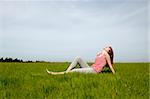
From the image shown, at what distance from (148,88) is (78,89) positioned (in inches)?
81.4

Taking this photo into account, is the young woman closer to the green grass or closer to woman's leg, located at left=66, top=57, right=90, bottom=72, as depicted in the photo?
woman's leg, located at left=66, top=57, right=90, bottom=72

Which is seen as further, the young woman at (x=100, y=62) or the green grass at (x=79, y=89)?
the young woman at (x=100, y=62)

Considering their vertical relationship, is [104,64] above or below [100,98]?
above

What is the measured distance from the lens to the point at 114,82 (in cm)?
984

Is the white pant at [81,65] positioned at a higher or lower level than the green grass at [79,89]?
higher

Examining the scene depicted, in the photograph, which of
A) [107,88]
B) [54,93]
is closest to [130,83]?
[107,88]

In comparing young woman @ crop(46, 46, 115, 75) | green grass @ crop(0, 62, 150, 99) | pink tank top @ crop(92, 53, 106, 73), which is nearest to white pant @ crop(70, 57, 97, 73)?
young woman @ crop(46, 46, 115, 75)

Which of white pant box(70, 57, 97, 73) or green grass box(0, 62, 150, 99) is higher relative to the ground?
white pant box(70, 57, 97, 73)

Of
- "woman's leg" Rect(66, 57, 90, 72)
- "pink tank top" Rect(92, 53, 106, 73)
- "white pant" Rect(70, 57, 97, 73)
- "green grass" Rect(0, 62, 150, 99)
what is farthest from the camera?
"woman's leg" Rect(66, 57, 90, 72)

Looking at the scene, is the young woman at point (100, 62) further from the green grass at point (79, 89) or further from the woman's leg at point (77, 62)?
the green grass at point (79, 89)

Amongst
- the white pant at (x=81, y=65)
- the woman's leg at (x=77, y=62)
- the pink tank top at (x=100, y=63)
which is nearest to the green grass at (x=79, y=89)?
the white pant at (x=81, y=65)

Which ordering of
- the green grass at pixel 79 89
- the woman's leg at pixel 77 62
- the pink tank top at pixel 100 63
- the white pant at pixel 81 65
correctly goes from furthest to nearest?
the woman's leg at pixel 77 62 → the pink tank top at pixel 100 63 → the white pant at pixel 81 65 → the green grass at pixel 79 89

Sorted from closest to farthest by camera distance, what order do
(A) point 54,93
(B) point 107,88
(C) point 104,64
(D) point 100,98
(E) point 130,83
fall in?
(D) point 100,98
(A) point 54,93
(B) point 107,88
(E) point 130,83
(C) point 104,64

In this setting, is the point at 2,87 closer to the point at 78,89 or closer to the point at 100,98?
the point at 78,89
